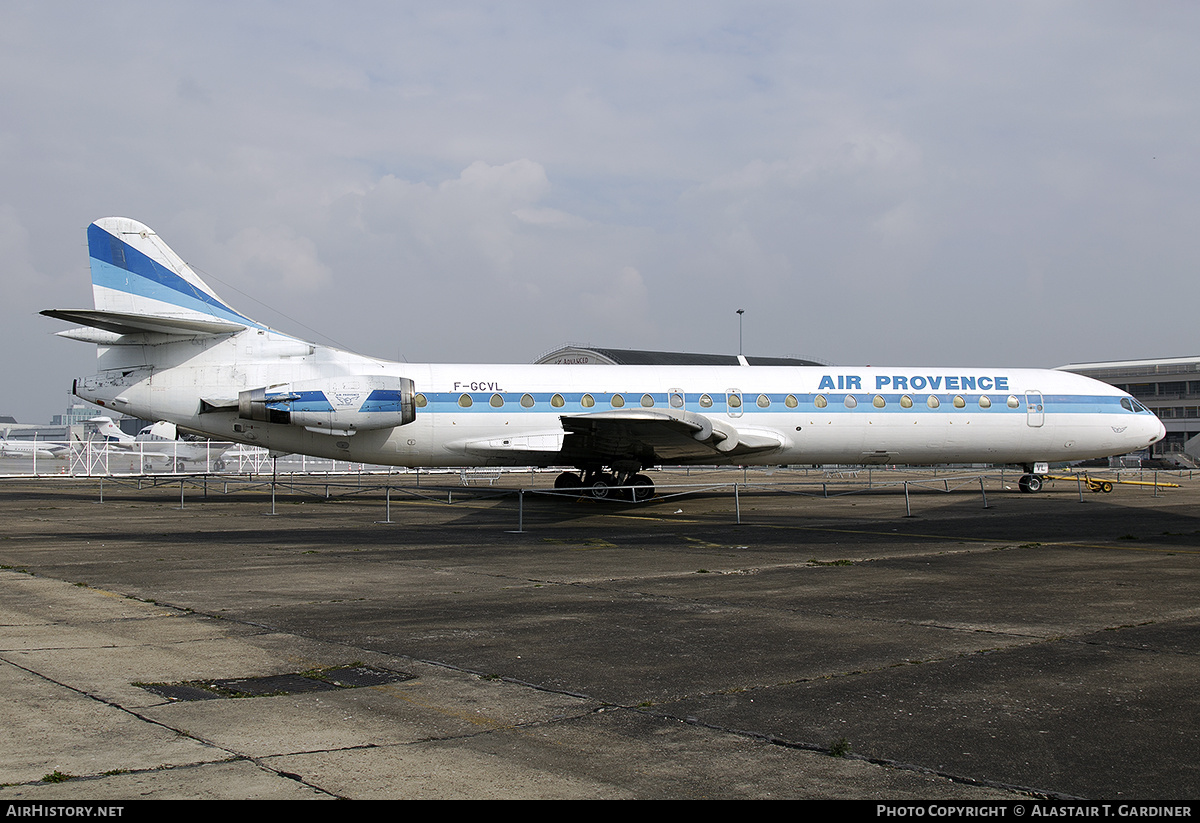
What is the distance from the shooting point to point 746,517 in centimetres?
1917

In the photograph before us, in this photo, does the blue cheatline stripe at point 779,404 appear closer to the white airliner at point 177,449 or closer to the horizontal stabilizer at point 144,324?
the horizontal stabilizer at point 144,324

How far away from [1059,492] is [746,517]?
43.0 ft

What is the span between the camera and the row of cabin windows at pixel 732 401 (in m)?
22.2

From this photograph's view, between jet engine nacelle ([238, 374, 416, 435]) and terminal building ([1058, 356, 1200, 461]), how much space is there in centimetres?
7530

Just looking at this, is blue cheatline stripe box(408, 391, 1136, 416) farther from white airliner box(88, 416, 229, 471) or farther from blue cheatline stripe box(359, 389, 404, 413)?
white airliner box(88, 416, 229, 471)

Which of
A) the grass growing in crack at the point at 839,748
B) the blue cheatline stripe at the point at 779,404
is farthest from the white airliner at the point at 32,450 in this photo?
the grass growing in crack at the point at 839,748

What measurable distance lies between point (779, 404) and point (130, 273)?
16.8 m

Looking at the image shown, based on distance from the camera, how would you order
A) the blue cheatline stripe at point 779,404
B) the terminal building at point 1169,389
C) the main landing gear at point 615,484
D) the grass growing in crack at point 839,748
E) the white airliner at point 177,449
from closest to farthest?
1. the grass growing in crack at point 839,748
2. the blue cheatline stripe at point 779,404
3. the main landing gear at point 615,484
4. the white airliner at point 177,449
5. the terminal building at point 1169,389

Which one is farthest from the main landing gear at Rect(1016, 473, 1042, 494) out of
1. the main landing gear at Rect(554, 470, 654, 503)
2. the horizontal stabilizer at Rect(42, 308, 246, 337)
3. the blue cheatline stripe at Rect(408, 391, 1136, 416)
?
the horizontal stabilizer at Rect(42, 308, 246, 337)

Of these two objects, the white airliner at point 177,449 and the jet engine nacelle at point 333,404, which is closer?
the jet engine nacelle at point 333,404

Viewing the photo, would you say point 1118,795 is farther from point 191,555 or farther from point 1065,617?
point 191,555

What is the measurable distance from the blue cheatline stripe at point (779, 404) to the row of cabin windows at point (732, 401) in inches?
2.3

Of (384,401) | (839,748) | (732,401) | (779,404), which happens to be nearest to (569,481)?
(732,401)

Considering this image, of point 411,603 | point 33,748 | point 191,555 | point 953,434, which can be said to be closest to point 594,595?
point 411,603
